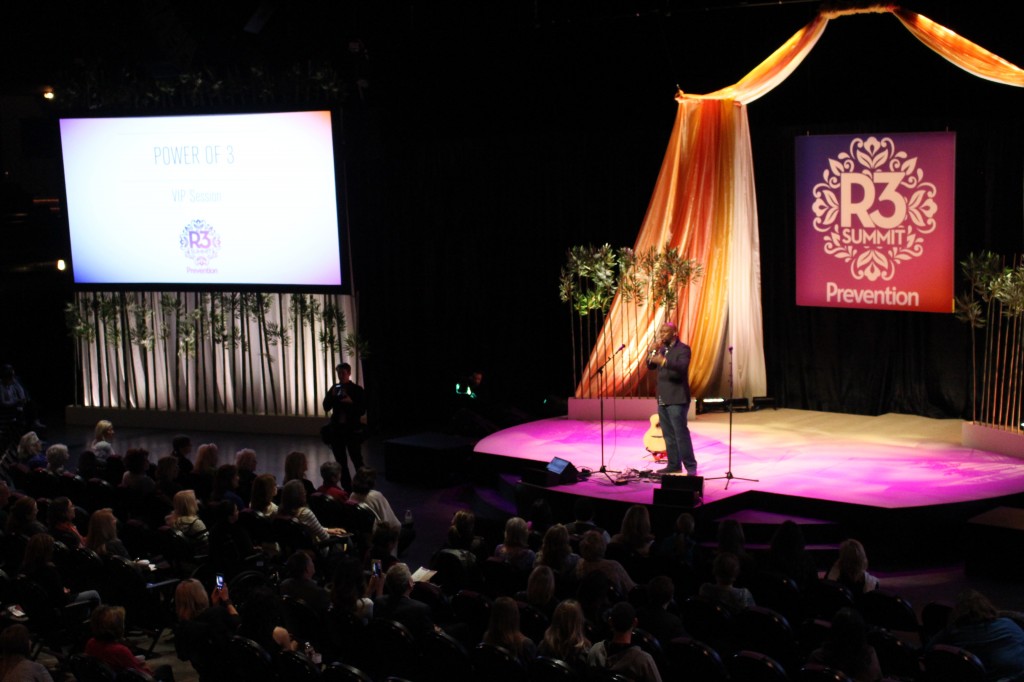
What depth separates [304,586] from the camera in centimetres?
672

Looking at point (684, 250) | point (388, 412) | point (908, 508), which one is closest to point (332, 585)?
point (908, 508)

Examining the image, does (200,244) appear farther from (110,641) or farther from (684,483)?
(110,641)

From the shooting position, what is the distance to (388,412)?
588 inches

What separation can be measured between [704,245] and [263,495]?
6.41 metres

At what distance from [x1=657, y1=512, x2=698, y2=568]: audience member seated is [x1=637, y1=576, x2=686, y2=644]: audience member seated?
4.66 feet

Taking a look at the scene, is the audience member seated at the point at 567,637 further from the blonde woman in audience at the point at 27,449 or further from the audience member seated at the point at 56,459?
the blonde woman in audience at the point at 27,449

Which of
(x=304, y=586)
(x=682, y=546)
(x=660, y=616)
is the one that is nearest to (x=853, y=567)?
(x=682, y=546)

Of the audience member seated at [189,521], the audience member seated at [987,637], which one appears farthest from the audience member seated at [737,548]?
the audience member seated at [189,521]

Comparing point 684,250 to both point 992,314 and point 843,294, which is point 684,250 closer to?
point 843,294

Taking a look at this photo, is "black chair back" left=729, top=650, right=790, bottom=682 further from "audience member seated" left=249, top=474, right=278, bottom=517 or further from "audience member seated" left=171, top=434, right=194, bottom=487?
"audience member seated" left=171, top=434, right=194, bottom=487

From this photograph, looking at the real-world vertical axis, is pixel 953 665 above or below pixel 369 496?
below

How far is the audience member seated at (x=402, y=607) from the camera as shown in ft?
20.5

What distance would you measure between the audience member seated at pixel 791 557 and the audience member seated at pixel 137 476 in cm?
472

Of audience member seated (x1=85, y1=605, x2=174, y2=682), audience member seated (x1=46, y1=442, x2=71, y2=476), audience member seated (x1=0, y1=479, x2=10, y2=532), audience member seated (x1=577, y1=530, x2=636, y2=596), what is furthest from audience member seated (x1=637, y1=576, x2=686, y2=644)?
audience member seated (x1=46, y1=442, x2=71, y2=476)
